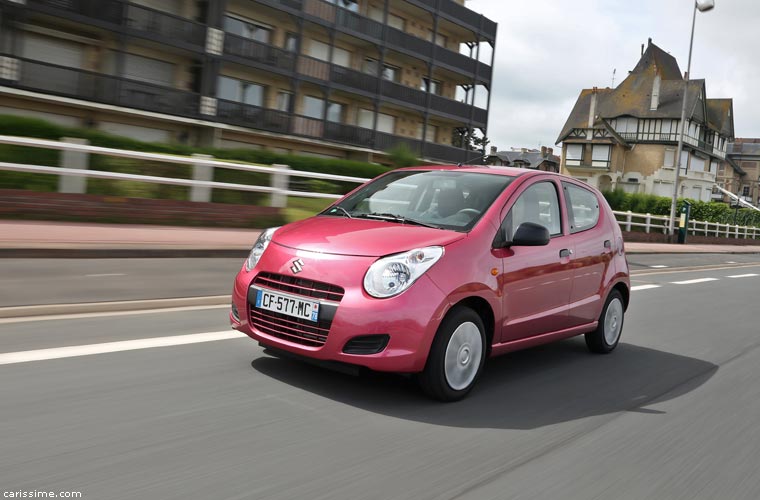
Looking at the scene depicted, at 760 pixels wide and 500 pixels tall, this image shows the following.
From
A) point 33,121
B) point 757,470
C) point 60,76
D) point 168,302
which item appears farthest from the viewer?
point 60,76

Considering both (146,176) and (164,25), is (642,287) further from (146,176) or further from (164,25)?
(164,25)

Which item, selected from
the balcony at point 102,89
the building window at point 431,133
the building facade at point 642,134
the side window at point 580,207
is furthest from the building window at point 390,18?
the building facade at point 642,134

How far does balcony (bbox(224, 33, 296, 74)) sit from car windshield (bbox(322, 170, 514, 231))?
77.6 ft

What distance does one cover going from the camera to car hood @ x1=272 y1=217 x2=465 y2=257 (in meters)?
4.46

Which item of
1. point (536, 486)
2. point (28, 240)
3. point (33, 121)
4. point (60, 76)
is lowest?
point (536, 486)

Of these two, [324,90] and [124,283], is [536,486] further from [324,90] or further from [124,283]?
[324,90]

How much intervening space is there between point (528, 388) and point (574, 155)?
7603cm

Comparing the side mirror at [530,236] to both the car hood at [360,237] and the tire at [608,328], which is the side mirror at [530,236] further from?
the tire at [608,328]

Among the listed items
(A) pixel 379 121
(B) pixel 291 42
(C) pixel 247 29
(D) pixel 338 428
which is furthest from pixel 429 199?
(A) pixel 379 121

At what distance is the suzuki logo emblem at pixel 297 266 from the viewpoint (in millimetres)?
4432

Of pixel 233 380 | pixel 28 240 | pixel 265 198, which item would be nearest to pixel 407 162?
pixel 265 198

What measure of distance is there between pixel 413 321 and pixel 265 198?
1014 cm

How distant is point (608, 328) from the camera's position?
6676 millimetres

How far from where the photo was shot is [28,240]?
332 inches
